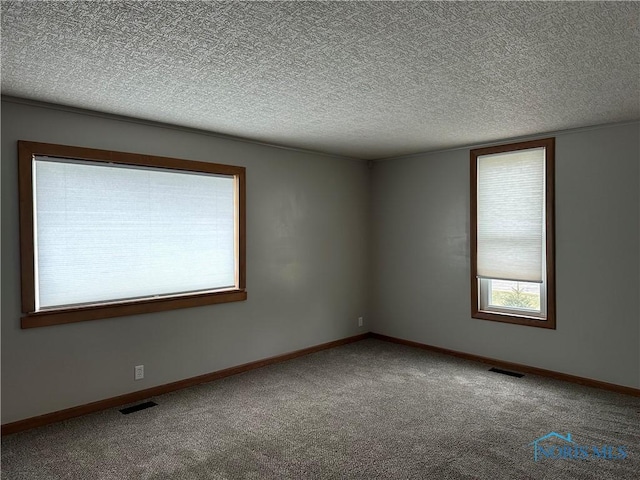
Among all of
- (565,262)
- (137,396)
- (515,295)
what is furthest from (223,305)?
(565,262)

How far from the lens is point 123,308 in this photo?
3.82 meters

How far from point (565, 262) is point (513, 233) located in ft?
1.91

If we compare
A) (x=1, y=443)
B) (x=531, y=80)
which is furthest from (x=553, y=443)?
(x=1, y=443)

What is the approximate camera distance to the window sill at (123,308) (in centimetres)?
339

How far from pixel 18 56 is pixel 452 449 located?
3488 millimetres

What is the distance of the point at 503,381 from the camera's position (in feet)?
14.4

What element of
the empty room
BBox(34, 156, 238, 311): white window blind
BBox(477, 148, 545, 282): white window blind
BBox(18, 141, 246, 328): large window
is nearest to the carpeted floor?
the empty room

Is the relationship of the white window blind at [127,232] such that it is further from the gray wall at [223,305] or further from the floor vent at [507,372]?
the floor vent at [507,372]

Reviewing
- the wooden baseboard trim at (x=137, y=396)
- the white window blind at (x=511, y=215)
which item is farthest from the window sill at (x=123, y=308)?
the white window blind at (x=511, y=215)

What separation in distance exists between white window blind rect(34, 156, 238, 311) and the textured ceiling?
0.57m

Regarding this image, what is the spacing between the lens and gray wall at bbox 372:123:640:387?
408 centimetres

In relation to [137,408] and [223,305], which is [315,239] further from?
[137,408]

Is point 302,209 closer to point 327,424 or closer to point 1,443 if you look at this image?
point 327,424

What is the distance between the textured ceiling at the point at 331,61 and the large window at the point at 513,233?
2.32ft
